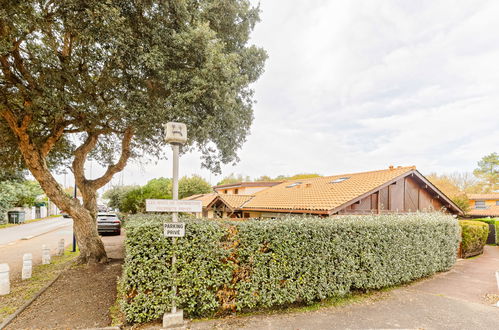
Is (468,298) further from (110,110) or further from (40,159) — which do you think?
(40,159)

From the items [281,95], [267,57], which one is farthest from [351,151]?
[267,57]

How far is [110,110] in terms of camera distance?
6996mm

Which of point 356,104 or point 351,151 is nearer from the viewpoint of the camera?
point 356,104

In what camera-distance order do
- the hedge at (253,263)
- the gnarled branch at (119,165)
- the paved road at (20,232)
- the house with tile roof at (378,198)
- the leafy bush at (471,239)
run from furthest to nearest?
the paved road at (20,232)
the leafy bush at (471,239)
the house with tile roof at (378,198)
the gnarled branch at (119,165)
the hedge at (253,263)

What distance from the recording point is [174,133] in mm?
4855

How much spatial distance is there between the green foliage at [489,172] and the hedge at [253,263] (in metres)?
45.4

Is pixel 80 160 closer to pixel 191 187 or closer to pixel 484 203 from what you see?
pixel 191 187

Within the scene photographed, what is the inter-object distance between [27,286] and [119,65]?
6666mm

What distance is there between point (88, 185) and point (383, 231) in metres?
10.7

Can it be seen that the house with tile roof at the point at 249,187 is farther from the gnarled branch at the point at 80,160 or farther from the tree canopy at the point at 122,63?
the tree canopy at the point at 122,63

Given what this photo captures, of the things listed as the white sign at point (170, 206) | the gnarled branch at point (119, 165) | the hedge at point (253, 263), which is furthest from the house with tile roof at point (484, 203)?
the gnarled branch at point (119, 165)

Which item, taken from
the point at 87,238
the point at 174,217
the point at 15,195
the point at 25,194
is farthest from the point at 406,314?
the point at 25,194

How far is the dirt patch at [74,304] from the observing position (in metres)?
4.52

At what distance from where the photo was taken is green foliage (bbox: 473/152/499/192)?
121ft
